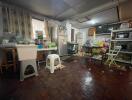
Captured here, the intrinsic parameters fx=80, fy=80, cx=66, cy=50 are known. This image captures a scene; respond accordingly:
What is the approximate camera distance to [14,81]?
76.9 inches

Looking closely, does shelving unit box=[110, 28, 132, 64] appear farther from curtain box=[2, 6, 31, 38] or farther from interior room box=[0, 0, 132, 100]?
curtain box=[2, 6, 31, 38]

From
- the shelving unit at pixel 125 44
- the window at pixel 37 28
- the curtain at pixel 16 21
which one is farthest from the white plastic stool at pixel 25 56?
the shelving unit at pixel 125 44

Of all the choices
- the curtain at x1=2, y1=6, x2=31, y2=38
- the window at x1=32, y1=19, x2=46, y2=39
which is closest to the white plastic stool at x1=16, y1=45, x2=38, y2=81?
the curtain at x1=2, y1=6, x2=31, y2=38

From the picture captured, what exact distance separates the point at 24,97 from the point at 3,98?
344 mm

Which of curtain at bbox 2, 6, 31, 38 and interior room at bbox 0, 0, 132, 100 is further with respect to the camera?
curtain at bbox 2, 6, 31, 38

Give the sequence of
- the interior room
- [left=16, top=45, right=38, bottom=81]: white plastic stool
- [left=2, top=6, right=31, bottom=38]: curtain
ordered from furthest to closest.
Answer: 1. [left=2, top=6, right=31, bottom=38]: curtain
2. [left=16, top=45, right=38, bottom=81]: white plastic stool
3. the interior room

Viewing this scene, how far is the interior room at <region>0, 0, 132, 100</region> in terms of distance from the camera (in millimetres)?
1603

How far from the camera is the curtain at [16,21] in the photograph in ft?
9.25

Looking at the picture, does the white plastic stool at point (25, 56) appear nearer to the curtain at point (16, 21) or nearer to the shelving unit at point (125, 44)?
the curtain at point (16, 21)

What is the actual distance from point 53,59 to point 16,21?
2.08 meters

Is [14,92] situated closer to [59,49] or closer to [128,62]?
[59,49]

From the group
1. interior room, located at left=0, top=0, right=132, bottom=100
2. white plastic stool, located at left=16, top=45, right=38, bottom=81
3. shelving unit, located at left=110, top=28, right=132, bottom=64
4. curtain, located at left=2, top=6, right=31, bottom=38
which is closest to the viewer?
interior room, located at left=0, top=0, right=132, bottom=100

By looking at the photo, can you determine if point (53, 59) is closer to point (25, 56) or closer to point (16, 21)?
point (25, 56)

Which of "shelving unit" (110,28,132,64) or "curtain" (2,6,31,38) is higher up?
"curtain" (2,6,31,38)
